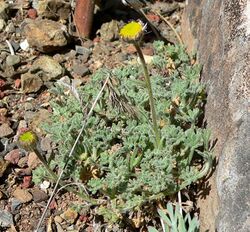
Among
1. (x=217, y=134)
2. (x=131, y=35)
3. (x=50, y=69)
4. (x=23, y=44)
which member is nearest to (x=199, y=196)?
(x=217, y=134)

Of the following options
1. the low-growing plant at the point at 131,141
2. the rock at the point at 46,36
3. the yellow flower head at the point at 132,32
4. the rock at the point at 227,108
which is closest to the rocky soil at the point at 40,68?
the rock at the point at 46,36

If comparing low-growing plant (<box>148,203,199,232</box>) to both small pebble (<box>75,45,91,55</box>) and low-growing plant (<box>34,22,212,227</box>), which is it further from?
small pebble (<box>75,45,91,55</box>)

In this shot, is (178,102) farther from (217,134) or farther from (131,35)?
(131,35)

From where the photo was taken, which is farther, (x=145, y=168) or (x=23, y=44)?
(x=23, y=44)

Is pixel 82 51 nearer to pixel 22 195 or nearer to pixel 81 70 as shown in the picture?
pixel 81 70

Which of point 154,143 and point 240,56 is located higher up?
point 240,56
